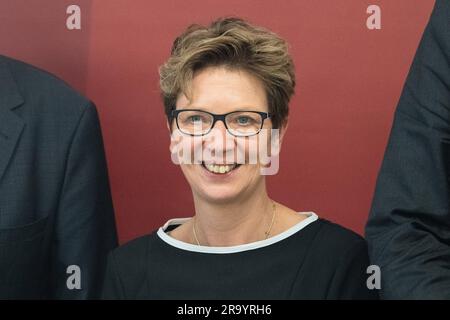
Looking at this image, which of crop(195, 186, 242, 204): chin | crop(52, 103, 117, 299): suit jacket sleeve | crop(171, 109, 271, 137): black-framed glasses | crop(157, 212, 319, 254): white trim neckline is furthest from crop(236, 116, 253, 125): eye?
crop(52, 103, 117, 299): suit jacket sleeve

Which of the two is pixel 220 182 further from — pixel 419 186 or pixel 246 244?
pixel 419 186

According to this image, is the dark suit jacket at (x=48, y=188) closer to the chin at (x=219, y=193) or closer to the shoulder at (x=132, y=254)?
the shoulder at (x=132, y=254)

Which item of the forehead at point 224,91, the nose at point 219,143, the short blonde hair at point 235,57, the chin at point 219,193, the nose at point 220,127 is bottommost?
the chin at point 219,193

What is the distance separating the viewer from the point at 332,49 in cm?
184

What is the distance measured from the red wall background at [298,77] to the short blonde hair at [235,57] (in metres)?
0.39

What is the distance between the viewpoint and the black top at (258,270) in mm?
1411

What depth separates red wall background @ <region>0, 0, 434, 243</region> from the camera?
1.84m

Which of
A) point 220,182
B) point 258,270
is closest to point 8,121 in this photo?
point 220,182

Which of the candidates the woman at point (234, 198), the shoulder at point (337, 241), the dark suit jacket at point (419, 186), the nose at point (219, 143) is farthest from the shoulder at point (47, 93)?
the dark suit jacket at point (419, 186)

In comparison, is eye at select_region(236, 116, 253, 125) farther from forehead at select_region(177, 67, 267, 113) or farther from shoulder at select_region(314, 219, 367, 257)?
shoulder at select_region(314, 219, 367, 257)

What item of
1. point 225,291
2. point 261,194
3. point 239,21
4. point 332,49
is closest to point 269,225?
point 261,194

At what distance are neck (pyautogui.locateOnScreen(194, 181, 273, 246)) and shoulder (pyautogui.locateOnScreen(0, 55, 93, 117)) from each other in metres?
0.33

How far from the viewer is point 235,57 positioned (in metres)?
1.44

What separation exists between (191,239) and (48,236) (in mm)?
283
